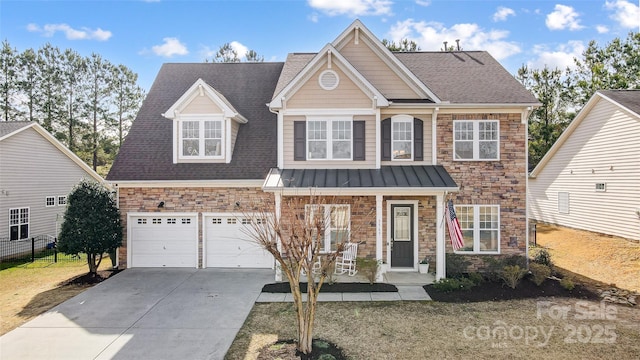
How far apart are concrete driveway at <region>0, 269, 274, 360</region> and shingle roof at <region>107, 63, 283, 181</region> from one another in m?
4.00

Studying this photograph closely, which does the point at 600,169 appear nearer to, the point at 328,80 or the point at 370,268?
the point at 370,268

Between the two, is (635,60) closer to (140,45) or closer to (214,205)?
(214,205)

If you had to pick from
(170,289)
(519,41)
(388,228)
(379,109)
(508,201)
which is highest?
(519,41)

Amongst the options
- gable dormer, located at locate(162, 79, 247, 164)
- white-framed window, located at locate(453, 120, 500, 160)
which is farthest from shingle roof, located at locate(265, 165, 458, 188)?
gable dormer, located at locate(162, 79, 247, 164)

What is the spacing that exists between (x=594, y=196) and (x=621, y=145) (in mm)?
3028

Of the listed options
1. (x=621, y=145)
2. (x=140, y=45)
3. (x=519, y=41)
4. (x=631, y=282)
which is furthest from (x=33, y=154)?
(x=621, y=145)

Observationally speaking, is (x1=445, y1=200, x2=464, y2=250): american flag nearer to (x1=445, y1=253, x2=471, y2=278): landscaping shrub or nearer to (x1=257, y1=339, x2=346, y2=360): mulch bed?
(x1=445, y1=253, x2=471, y2=278): landscaping shrub

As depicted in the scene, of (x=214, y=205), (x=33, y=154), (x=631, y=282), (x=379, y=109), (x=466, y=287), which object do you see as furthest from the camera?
(x=33, y=154)

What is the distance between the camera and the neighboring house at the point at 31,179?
16.1 m

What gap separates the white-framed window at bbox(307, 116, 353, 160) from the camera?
12.7 metres

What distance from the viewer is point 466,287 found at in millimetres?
10609

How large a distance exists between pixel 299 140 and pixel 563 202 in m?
17.4

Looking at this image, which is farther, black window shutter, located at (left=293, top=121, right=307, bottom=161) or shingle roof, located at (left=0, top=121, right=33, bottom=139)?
shingle roof, located at (left=0, top=121, right=33, bottom=139)

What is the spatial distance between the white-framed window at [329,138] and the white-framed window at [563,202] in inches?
606
